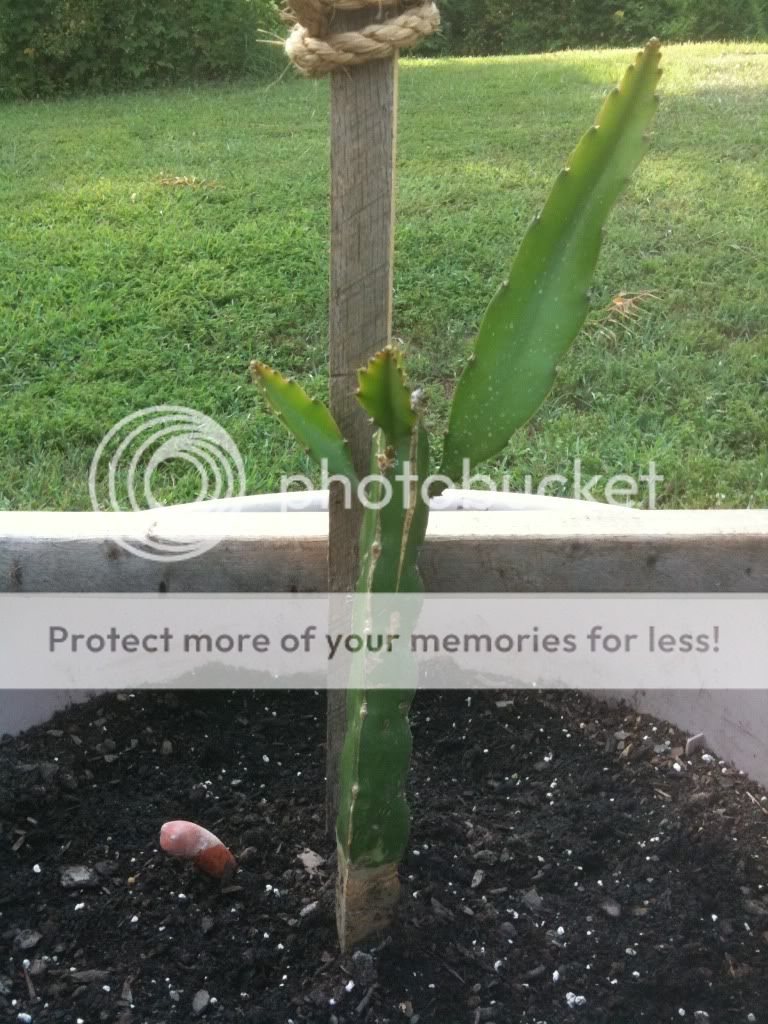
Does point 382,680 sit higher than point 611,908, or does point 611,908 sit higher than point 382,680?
point 382,680

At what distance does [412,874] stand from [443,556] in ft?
1.07

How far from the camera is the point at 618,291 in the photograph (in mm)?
2715

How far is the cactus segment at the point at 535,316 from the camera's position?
87 centimetres

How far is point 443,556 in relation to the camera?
3.76ft

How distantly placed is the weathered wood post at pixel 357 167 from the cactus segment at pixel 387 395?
14 cm

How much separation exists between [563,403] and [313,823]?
134cm

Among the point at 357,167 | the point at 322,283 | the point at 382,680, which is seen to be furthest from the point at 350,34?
the point at 322,283

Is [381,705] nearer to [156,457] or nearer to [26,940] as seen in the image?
[26,940]

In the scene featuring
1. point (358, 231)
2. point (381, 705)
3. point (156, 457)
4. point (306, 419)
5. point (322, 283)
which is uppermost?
point (358, 231)

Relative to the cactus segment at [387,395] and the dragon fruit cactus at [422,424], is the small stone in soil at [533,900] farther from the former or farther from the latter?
the cactus segment at [387,395]

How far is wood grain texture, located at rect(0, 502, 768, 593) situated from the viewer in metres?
1.14
